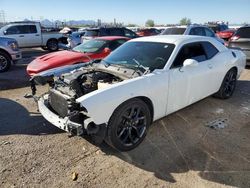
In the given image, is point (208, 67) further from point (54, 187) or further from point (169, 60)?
point (54, 187)

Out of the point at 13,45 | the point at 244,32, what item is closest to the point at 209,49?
the point at 244,32

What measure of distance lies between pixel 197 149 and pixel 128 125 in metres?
1.10

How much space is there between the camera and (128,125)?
362cm

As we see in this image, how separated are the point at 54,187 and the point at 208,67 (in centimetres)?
351

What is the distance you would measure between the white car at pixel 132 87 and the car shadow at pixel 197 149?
1.06 ft

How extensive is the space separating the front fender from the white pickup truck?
42.8 feet

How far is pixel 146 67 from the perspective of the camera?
402 centimetres

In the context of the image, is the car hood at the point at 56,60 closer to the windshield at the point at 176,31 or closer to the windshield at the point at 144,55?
the windshield at the point at 144,55

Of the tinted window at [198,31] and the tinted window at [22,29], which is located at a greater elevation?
the tinted window at [198,31]

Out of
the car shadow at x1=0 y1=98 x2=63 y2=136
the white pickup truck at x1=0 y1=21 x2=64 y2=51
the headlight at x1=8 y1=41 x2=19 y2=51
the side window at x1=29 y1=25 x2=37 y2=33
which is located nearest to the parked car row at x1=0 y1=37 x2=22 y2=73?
the headlight at x1=8 y1=41 x2=19 y2=51

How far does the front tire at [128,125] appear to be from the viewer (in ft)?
11.1

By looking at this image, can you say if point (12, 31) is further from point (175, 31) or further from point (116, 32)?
point (175, 31)

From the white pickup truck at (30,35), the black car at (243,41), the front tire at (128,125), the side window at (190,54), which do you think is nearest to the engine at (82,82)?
the front tire at (128,125)

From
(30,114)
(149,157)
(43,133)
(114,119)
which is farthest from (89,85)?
(30,114)
